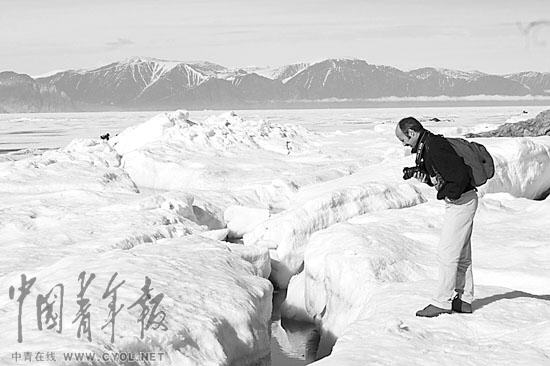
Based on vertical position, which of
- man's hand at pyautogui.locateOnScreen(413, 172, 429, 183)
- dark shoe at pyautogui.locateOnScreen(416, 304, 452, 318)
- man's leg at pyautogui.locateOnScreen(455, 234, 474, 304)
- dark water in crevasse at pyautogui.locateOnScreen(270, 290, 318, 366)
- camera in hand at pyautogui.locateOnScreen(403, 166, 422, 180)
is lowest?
dark water in crevasse at pyautogui.locateOnScreen(270, 290, 318, 366)

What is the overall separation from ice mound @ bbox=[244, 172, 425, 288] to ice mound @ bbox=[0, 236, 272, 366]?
264cm

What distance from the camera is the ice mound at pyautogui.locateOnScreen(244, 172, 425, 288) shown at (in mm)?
10148

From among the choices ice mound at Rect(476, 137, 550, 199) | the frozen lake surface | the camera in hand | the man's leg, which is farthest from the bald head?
the frozen lake surface

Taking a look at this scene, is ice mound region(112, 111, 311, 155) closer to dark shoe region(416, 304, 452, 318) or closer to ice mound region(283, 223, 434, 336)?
ice mound region(283, 223, 434, 336)

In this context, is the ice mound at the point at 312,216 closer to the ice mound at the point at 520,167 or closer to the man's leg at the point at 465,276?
the ice mound at the point at 520,167

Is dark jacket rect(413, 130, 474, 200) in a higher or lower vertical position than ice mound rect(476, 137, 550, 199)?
higher

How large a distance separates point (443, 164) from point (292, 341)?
4178mm

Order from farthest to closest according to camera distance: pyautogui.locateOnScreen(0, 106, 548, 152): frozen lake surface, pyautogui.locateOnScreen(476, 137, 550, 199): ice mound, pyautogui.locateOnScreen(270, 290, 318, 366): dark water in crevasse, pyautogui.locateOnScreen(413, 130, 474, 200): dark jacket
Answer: pyautogui.locateOnScreen(0, 106, 548, 152): frozen lake surface, pyautogui.locateOnScreen(476, 137, 550, 199): ice mound, pyautogui.locateOnScreen(270, 290, 318, 366): dark water in crevasse, pyautogui.locateOnScreen(413, 130, 474, 200): dark jacket

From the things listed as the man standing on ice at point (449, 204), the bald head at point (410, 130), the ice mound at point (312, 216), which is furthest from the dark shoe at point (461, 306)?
the ice mound at point (312, 216)

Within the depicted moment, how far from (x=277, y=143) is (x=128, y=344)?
72.2 feet

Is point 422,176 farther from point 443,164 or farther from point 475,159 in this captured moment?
point 475,159

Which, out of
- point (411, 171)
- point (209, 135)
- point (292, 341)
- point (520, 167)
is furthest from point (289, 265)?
point (209, 135)

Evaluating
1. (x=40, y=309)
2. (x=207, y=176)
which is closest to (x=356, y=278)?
(x=40, y=309)

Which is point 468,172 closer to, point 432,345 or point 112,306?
point 432,345
